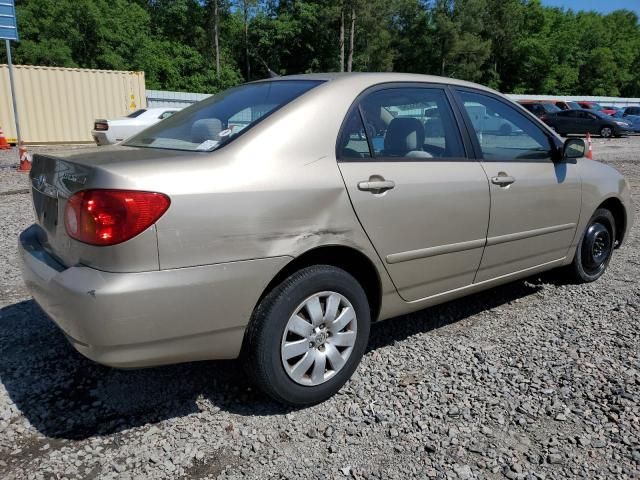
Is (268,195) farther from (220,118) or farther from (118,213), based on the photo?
(220,118)

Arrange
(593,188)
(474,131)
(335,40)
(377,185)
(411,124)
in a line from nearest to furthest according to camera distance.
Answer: (377,185) → (411,124) → (474,131) → (593,188) → (335,40)

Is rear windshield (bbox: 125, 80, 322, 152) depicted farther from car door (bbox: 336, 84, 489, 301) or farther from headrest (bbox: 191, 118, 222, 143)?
car door (bbox: 336, 84, 489, 301)

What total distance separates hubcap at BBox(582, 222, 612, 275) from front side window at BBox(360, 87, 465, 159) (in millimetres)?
1835

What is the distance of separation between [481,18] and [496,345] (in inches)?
2529

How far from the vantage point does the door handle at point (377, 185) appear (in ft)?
8.81

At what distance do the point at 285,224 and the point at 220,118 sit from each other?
87cm

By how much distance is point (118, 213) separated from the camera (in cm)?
209

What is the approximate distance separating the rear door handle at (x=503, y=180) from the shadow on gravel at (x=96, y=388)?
116 cm

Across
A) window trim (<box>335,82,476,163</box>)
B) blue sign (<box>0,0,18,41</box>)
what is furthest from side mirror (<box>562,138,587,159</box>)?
blue sign (<box>0,0,18,41</box>)

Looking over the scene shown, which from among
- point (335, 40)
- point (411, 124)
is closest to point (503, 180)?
point (411, 124)

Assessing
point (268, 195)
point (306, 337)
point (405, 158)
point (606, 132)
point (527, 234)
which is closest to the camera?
point (268, 195)

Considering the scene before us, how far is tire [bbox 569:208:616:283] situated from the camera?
440 centimetres

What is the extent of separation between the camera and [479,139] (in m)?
3.41

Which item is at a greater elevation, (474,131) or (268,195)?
(474,131)
